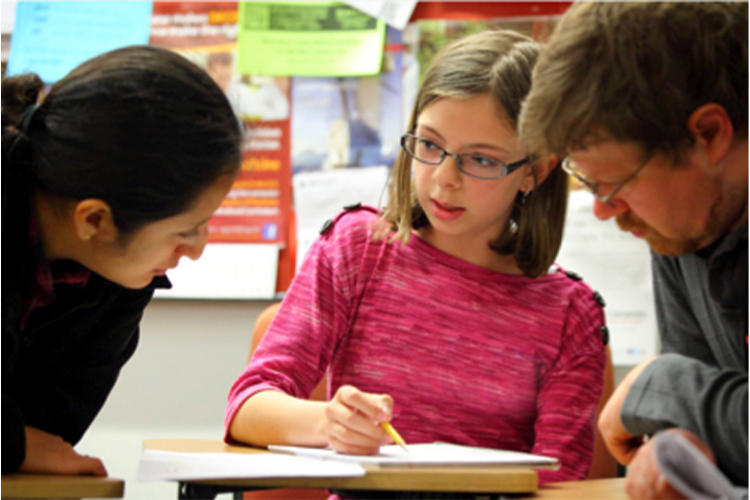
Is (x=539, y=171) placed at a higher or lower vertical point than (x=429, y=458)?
higher

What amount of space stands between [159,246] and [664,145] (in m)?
0.59

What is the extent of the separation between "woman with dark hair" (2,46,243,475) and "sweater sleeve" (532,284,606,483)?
0.59 metres

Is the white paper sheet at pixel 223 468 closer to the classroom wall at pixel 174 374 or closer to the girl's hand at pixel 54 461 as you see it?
the girl's hand at pixel 54 461

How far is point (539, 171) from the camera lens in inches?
50.4

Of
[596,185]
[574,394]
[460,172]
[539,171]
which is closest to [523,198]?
[539,171]

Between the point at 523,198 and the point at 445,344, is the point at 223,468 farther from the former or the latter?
the point at 523,198

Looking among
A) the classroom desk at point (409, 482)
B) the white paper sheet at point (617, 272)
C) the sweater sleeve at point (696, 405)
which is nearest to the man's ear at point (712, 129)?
the sweater sleeve at point (696, 405)

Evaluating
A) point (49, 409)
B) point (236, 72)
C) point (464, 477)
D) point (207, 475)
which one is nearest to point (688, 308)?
point (464, 477)

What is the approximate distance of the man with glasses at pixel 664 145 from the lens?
2.48 feet

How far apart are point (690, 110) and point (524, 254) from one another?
554 mm

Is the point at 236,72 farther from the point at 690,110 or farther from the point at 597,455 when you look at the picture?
the point at 690,110

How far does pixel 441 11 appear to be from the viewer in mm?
1993

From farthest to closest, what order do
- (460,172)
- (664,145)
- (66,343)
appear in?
1. (460,172)
2. (66,343)
3. (664,145)

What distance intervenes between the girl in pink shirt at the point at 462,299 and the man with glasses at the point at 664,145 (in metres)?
0.34
